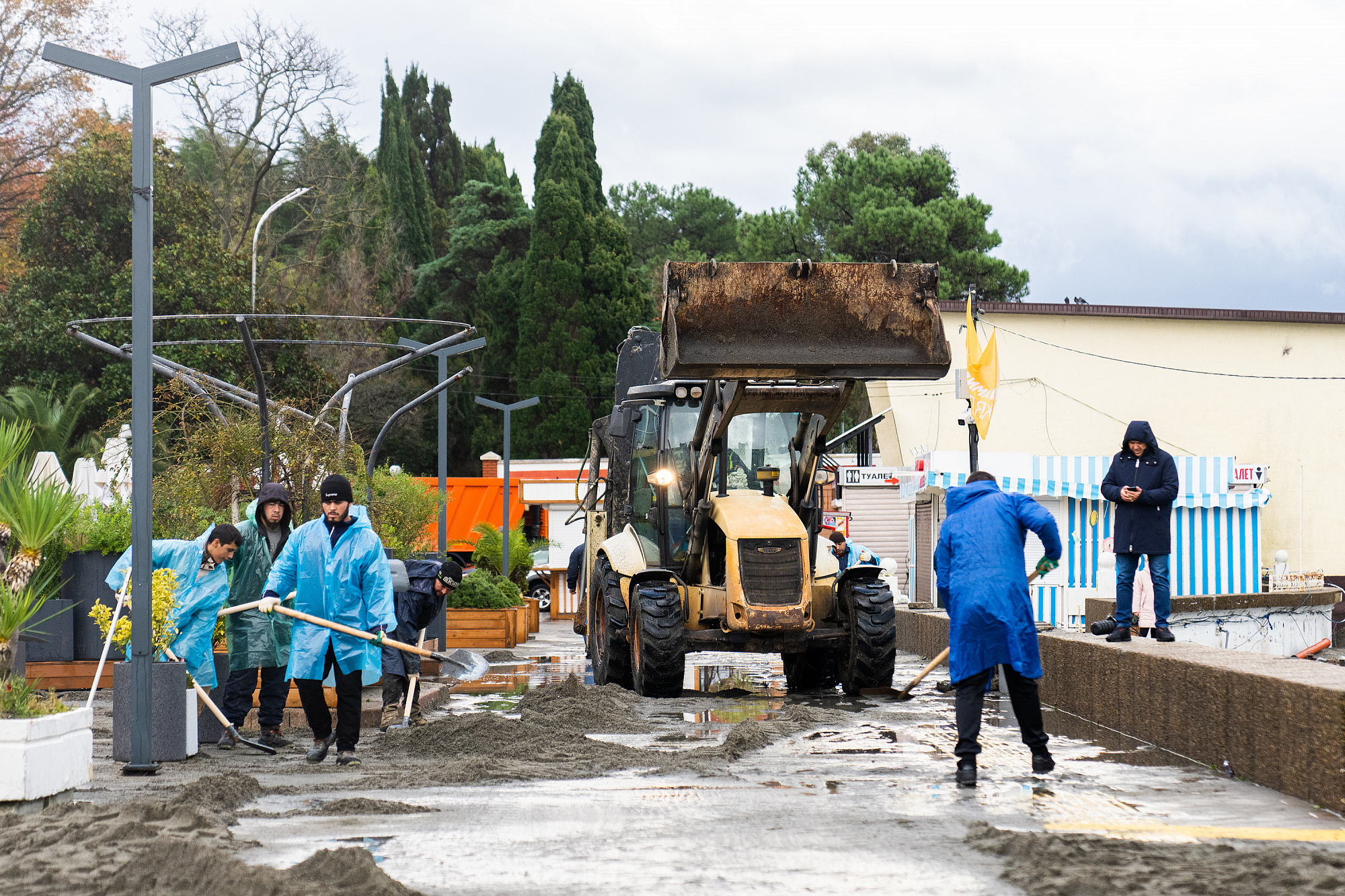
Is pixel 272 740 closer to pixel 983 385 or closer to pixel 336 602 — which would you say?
pixel 336 602

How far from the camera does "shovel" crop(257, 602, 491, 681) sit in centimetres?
873

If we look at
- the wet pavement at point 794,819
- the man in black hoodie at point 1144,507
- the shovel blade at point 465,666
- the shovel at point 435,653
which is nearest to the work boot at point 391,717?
the shovel at point 435,653

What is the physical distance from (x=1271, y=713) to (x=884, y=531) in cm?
2477

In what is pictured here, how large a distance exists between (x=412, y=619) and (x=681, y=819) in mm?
5135

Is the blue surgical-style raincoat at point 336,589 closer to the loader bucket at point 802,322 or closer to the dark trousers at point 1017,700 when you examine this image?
the loader bucket at point 802,322

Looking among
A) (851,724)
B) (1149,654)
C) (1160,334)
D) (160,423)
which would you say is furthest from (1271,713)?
(1160,334)

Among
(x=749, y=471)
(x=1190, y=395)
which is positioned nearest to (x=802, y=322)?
(x=749, y=471)

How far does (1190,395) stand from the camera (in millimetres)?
34562

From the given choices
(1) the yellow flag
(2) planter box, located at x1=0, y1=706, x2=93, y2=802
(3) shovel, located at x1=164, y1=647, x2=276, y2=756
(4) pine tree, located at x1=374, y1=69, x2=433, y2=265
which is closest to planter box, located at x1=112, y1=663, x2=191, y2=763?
(3) shovel, located at x1=164, y1=647, x2=276, y2=756

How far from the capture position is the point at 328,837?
6105 mm

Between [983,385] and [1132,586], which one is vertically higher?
[983,385]

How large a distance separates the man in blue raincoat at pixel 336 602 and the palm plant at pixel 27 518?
209 centimetres

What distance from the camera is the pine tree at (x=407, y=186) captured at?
184ft

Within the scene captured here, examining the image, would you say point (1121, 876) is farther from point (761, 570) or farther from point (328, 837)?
point (761, 570)
